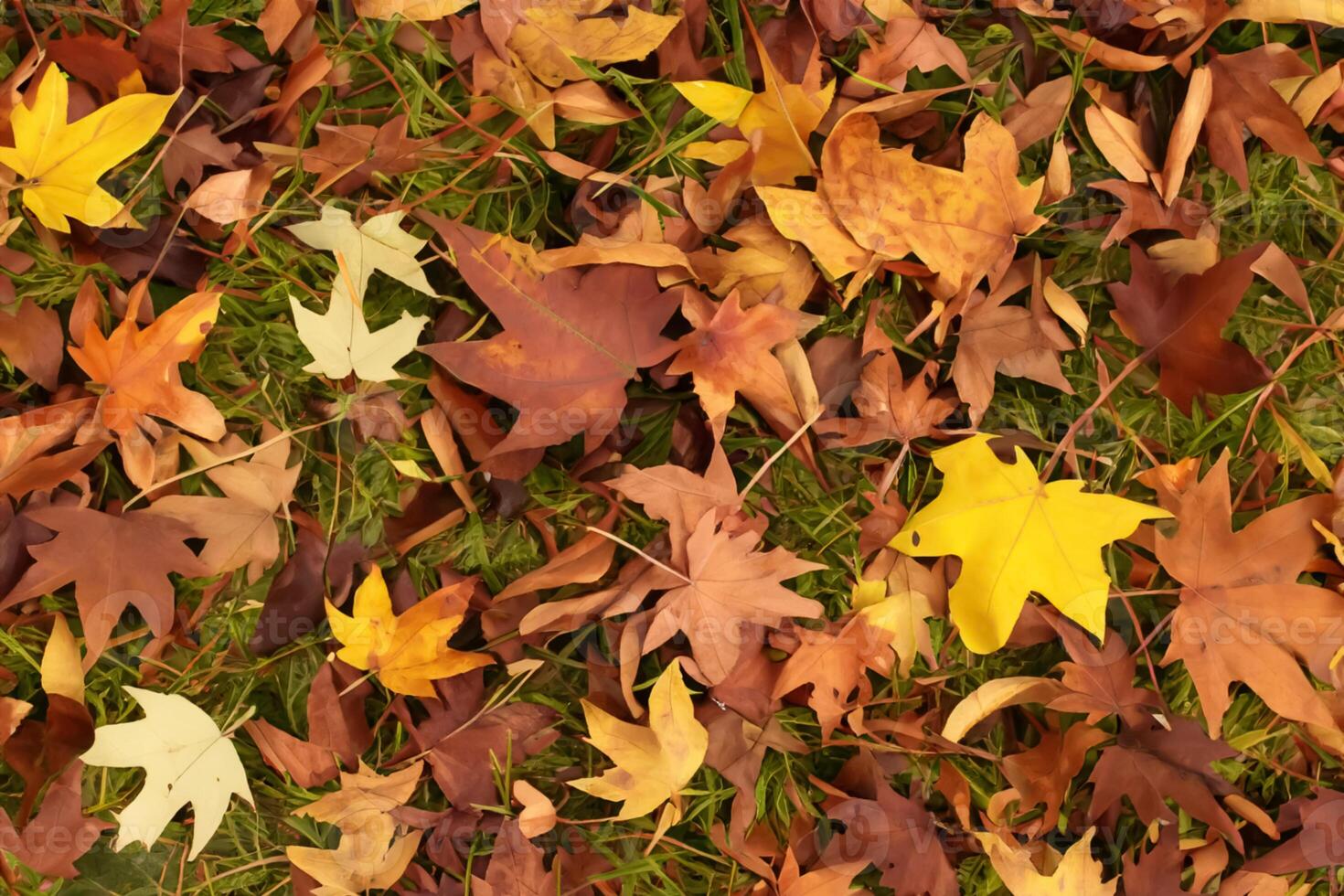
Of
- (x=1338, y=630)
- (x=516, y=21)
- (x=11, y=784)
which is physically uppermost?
(x=516, y=21)

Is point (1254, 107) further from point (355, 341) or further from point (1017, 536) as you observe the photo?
point (355, 341)

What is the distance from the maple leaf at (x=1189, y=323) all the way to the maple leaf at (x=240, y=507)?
1.08m

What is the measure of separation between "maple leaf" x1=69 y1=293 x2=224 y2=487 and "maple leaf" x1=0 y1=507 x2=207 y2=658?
2.6 inches

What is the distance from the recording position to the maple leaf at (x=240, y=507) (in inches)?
46.3

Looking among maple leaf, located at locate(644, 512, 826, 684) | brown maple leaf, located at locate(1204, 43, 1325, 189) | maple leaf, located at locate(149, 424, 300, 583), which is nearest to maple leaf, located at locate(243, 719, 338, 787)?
maple leaf, located at locate(149, 424, 300, 583)

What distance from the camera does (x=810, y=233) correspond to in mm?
1146

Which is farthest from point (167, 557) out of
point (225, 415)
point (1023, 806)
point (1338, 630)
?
point (1338, 630)

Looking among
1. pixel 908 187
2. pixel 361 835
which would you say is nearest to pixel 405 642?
pixel 361 835

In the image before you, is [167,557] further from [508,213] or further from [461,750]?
[508,213]

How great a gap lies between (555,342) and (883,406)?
0.41 m

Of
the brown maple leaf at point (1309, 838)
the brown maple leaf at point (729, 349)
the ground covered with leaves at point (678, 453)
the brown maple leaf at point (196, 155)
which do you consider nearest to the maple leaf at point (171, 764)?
the ground covered with leaves at point (678, 453)

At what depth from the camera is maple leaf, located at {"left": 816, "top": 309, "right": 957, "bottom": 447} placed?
1.17 m

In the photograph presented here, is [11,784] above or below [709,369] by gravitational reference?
below

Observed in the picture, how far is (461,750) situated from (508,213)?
68 cm
